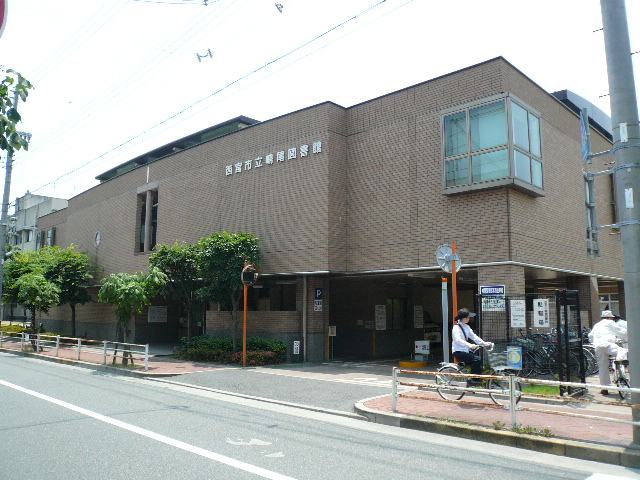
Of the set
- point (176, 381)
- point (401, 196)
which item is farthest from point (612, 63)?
point (176, 381)

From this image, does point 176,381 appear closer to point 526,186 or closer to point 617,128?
point 526,186

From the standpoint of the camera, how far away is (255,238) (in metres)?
20.2

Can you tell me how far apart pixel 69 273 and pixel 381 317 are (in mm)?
18863

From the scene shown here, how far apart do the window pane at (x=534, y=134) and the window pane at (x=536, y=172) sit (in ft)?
0.92

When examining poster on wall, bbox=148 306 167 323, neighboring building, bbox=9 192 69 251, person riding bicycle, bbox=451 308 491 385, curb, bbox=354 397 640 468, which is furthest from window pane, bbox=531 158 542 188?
neighboring building, bbox=9 192 69 251

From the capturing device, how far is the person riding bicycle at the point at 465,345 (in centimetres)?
993

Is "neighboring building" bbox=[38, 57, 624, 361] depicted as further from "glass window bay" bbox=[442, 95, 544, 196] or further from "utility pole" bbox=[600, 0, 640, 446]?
"utility pole" bbox=[600, 0, 640, 446]

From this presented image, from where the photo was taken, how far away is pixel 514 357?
482 inches

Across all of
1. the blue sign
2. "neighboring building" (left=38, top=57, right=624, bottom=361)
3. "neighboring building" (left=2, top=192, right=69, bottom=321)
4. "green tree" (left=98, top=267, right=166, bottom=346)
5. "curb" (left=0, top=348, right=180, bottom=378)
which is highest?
"neighboring building" (left=2, top=192, right=69, bottom=321)

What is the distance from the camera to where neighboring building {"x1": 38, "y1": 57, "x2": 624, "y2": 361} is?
1517cm

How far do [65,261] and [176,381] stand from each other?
1938 cm

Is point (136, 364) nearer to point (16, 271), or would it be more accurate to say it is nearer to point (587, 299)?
point (587, 299)

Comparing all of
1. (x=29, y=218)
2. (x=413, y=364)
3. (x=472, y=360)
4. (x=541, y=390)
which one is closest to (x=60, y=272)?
(x=413, y=364)

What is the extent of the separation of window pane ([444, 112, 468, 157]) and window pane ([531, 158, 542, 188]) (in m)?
2.11
